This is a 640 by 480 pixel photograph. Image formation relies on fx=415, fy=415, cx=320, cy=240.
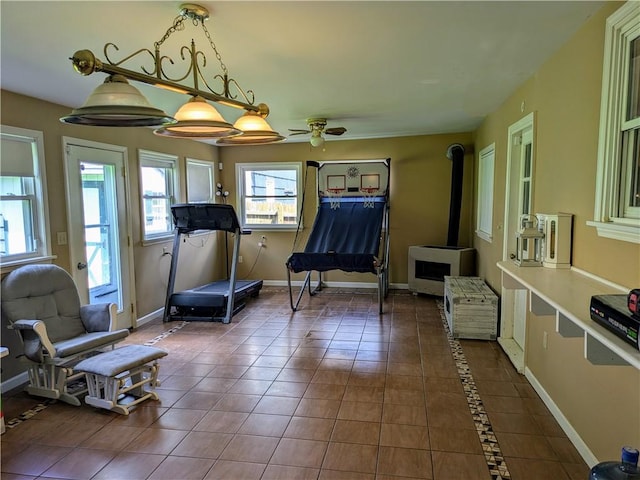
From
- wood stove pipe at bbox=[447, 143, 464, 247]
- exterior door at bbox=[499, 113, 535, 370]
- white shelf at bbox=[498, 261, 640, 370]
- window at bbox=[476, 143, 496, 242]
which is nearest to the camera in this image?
white shelf at bbox=[498, 261, 640, 370]

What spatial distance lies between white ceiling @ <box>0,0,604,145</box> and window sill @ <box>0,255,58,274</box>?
1452 mm

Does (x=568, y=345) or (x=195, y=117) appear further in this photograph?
(x=568, y=345)

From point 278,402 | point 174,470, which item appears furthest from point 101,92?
point 278,402

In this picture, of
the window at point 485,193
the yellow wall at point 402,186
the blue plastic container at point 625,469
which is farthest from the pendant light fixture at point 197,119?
the yellow wall at point 402,186

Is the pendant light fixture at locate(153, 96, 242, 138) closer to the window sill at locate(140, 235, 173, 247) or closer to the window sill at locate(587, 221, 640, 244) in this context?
the window sill at locate(587, 221, 640, 244)

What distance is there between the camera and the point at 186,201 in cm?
624

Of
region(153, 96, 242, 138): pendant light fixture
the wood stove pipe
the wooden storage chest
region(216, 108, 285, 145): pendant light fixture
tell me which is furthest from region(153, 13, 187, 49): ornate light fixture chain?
the wood stove pipe

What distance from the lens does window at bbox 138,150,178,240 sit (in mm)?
5297

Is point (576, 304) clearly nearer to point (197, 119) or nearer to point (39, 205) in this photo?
point (197, 119)

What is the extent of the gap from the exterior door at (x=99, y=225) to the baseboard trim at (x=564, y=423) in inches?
170

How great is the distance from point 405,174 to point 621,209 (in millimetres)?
4740

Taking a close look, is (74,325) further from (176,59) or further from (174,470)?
(176,59)

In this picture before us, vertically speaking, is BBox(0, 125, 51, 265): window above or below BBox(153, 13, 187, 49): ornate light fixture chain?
below

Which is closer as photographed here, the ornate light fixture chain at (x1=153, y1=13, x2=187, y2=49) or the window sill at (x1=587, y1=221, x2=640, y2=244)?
the window sill at (x1=587, y1=221, x2=640, y2=244)
